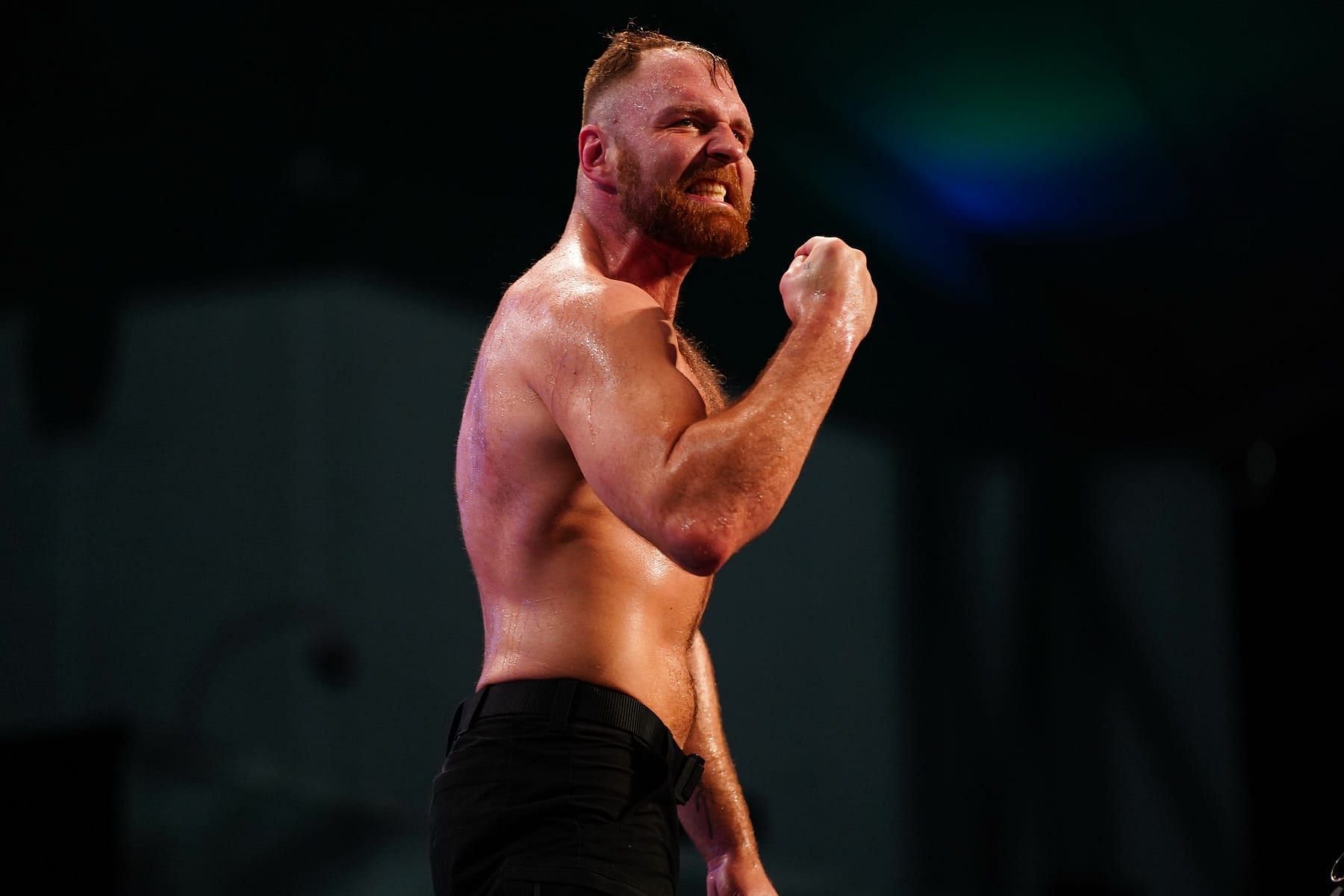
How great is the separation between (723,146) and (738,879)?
76cm

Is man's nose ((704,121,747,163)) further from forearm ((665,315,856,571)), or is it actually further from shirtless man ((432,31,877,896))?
forearm ((665,315,856,571))

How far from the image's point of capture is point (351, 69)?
9.71 feet

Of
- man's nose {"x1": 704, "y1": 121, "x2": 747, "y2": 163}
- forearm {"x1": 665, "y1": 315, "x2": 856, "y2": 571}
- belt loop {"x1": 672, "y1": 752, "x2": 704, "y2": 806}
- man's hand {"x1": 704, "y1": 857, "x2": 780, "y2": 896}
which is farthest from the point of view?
man's hand {"x1": 704, "y1": 857, "x2": 780, "y2": 896}

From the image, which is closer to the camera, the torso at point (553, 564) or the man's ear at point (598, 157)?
the torso at point (553, 564)

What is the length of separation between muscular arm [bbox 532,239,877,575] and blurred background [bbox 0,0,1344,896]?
73.4 inches

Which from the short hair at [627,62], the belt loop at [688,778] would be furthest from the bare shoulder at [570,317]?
the belt loop at [688,778]

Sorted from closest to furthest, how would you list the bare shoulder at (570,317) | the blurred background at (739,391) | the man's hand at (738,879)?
1. the bare shoulder at (570,317)
2. the man's hand at (738,879)
3. the blurred background at (739,391)

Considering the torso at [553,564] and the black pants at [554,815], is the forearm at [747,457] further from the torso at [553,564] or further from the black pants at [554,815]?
the black pants at [554,815]

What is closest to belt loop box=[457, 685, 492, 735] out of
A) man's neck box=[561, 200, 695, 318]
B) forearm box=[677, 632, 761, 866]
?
forearm box=[677, 632, 761, 866]

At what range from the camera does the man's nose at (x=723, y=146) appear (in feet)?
4.24

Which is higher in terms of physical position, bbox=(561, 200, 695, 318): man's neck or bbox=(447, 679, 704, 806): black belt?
bbox=(561, 200, 695, 318): man's neck

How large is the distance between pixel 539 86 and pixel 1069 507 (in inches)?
60.1

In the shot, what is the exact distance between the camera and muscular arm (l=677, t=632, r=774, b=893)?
4.62 ft

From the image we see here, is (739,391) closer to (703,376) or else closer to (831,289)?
(703,376)
